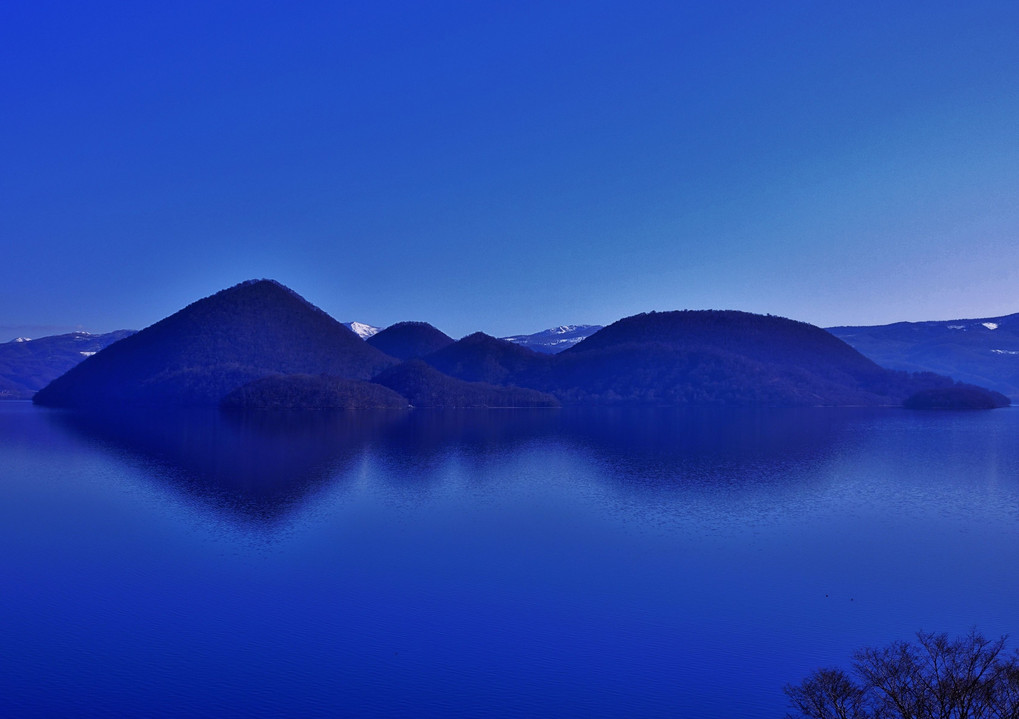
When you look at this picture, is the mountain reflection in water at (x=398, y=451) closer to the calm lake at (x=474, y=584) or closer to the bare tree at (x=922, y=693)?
the calm lake at (x=474, y=584)

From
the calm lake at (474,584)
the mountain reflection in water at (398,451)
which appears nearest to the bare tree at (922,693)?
the calm lake at (474,584)

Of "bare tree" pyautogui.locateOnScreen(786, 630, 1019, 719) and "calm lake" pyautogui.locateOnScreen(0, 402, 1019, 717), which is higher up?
"bare tree" pyautogui.locateOnScreen(786, 630, 1019, 719)

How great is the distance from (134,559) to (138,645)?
38.7 feet

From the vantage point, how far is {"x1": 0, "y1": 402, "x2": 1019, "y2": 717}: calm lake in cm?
1947

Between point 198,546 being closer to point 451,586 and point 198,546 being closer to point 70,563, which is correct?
point 70,563

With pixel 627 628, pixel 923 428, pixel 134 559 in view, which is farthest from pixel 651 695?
pixel 923 428

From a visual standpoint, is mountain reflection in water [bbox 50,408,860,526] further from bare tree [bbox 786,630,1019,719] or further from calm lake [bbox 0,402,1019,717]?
bare tree [bbox 786,630,1019,719]

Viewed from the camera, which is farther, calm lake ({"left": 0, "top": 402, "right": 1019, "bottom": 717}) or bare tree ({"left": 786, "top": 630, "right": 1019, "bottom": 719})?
calm lake ({"left": 0, "top": 402, "right": 1019, "bottom": 717})

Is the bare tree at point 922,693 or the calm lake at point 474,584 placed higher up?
the bare tree at point 922,693

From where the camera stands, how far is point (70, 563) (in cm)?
3189

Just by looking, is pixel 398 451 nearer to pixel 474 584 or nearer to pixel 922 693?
pixel 474 584

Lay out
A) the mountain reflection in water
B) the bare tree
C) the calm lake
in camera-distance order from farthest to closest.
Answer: the mountain reflection in water < the calm lake < the bare tree

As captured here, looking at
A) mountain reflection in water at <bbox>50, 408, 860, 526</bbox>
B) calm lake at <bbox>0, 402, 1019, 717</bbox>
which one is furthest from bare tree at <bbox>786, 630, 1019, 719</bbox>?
mountain reflection in water at <bbox>50, 408, 860, 526</bbox>

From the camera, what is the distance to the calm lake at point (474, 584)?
63.9ft
